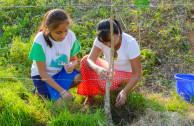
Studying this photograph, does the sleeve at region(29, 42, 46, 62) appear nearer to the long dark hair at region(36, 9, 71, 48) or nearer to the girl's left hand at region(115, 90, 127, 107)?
the long dark hair at region(36, 9, 71, 48)

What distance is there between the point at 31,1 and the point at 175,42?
118 inches

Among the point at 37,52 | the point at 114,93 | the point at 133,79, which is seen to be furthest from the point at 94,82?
the point at 37,52

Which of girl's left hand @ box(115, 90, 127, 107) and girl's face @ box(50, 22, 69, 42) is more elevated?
girl's face @ box(50, 22, 69, 42)

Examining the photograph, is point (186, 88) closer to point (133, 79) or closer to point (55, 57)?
point (133, 79)

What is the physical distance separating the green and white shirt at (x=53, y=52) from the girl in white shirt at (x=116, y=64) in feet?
0.72

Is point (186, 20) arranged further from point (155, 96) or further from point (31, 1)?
point (31, 1)

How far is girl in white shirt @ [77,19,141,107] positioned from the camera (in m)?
2.09

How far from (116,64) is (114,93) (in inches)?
12.7

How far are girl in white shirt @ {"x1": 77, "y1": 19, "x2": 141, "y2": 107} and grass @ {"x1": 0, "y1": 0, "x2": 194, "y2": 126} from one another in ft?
0.40

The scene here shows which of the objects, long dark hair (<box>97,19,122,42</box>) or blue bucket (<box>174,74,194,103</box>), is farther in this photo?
blue bucket (<box>174,74,194,103</box>)

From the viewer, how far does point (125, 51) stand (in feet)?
7.48

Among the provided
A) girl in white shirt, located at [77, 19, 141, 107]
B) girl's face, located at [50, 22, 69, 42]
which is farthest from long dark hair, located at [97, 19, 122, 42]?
girl's face, located at [50, 22, 69, 42]

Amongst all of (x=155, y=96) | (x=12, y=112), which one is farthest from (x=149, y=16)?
(x=12, y=112)

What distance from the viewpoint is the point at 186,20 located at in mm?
3914
